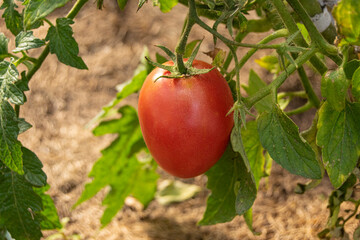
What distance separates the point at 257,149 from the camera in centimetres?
106

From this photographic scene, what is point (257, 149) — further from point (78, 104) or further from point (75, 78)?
point (75, 78)

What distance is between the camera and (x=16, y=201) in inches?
34.2

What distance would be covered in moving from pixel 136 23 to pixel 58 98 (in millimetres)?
427

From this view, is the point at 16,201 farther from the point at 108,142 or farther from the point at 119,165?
the point at 108,142

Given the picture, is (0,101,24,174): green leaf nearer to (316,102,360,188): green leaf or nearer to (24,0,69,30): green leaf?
(24,0,69,30): green leaf

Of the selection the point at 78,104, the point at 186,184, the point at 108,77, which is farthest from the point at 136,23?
the point at 186,184

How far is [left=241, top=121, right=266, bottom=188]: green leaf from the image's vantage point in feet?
3.41

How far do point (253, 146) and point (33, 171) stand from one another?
436 millimetres

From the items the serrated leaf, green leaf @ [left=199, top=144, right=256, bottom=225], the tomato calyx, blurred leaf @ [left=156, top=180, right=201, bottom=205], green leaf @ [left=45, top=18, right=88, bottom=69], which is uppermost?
green leaf @ [left=45, top=18, right=88, bottom=69]

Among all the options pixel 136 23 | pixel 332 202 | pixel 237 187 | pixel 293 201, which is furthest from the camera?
pixel 136 23

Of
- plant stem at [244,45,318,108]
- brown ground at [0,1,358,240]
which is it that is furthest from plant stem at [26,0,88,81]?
brown ground at [0,1,358,240]

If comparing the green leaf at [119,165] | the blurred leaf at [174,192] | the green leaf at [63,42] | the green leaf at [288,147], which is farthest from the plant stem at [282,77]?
the blurred leaf at [174,192]

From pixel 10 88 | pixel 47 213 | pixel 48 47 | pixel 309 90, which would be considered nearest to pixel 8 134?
pixel 10 88

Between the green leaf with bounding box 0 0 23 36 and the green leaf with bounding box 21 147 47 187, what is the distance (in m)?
0.21
